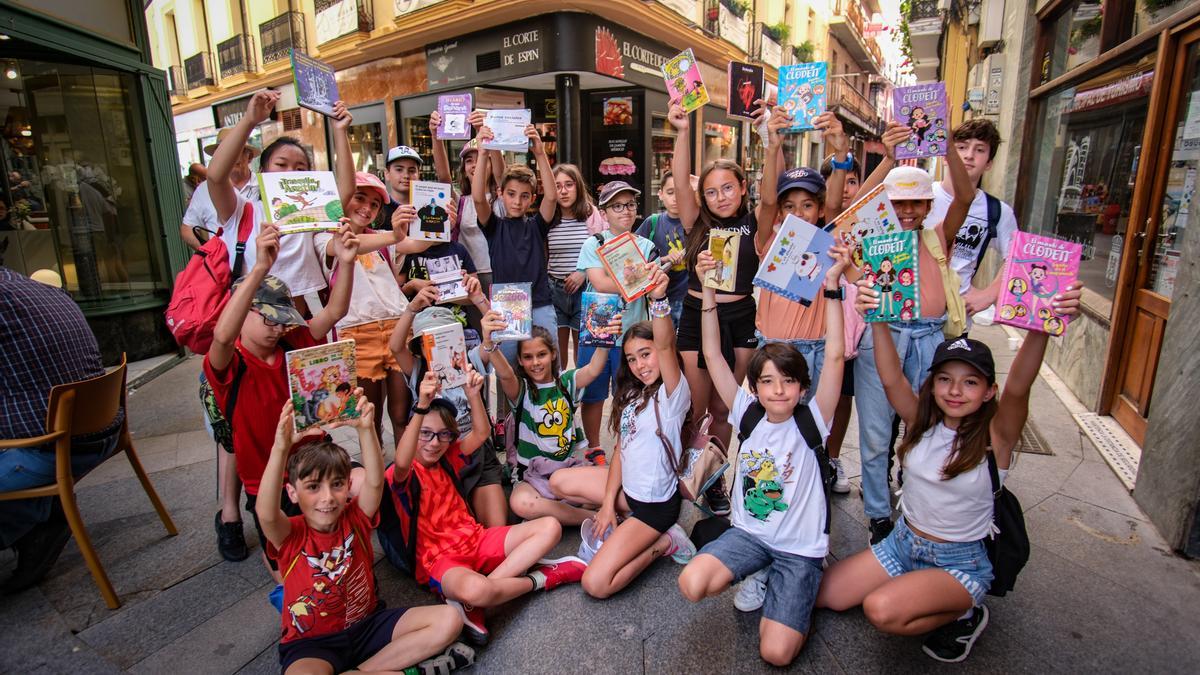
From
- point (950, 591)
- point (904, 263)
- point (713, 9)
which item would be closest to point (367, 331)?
point (904, 263)

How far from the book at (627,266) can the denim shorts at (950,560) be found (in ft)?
5.10

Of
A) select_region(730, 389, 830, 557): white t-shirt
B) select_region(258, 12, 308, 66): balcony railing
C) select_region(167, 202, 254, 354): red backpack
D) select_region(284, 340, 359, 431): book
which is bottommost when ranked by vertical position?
select_region(730, 389, 830, 557): white t-shirt

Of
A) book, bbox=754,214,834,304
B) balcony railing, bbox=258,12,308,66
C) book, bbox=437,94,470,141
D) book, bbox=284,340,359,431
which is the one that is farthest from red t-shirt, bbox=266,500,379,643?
balcony railing, bbox=258,12,308,66

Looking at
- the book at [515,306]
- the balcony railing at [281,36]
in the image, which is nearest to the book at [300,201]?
the book at [515,306]

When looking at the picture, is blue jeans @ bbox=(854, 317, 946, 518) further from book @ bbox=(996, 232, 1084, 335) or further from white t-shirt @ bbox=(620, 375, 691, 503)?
white t-shirt @ bbox=(620, 375, 691, 503)

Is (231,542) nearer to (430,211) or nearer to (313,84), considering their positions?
(430,211)

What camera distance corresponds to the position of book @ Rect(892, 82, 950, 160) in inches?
116

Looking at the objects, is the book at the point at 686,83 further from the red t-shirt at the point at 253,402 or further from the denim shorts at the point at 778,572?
the red t-shirt at the point at 253,402

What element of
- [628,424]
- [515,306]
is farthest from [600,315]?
[628,424]

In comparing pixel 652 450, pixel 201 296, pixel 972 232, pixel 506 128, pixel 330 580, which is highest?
pixel 506 128

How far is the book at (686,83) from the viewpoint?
3.55 metres

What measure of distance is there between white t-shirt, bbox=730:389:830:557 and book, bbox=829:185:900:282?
0.65 metres

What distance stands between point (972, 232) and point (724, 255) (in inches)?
59.5

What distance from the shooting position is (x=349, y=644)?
2.25m
